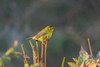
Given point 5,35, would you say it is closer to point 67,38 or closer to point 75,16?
point 67,38

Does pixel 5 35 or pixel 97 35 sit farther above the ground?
pixel 5 35

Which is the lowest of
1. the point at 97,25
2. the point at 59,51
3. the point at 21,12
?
the point at 59,51

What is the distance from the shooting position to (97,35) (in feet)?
8.38

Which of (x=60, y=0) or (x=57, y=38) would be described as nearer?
(x=57, y=38)

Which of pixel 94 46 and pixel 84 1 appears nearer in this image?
pixel 94 46

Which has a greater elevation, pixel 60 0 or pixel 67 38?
pixel 60 0

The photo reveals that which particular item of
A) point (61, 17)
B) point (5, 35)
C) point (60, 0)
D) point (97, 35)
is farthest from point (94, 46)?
point (5, 35)

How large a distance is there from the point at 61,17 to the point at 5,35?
35.3 inches

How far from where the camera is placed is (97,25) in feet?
8.52

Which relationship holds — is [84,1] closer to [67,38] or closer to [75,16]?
[75,16]

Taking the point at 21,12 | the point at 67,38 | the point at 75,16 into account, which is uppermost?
the point at 21,12

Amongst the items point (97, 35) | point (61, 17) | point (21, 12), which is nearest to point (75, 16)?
point (61, 17)

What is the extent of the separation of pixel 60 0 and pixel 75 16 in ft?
1.18

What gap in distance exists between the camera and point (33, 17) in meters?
2.62
